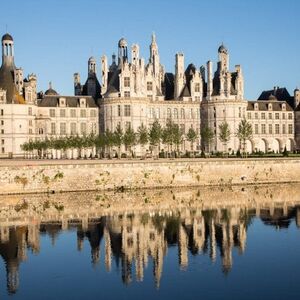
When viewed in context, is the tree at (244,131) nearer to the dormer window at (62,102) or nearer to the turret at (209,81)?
the turret at (209,81)

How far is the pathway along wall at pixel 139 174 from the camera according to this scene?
54.2 meters

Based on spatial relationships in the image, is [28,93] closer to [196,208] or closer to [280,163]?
[280,163]

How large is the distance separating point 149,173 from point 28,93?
29.4 meters

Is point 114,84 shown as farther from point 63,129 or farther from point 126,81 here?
point 63,129

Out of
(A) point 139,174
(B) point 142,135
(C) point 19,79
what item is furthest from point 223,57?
(A) point 139,174

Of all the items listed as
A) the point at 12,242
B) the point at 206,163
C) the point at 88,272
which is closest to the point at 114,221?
the point at 12,242

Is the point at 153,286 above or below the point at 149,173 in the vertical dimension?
below

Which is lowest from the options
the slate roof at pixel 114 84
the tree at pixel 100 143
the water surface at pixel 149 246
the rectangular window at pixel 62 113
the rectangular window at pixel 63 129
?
the water surface at pixel 149 246

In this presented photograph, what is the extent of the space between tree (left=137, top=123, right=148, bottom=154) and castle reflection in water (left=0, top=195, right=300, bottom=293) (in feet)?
103

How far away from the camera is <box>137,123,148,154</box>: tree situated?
7781cm

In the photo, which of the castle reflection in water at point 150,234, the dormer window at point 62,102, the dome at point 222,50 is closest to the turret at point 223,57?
the dome at point 222,50

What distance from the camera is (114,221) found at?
4138 centimetres

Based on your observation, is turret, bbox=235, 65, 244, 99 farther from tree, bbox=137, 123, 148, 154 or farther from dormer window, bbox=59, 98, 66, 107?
dormer window, bbox=59, 98, 66, 107

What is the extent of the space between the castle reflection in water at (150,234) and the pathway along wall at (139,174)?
13130mm
